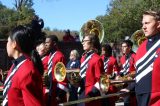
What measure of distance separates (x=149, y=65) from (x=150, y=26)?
1.46 feet

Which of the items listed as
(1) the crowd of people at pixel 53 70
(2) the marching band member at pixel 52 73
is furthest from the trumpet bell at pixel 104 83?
(2) the marching band member at pixel 52 73

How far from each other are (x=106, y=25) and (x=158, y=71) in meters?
33.3

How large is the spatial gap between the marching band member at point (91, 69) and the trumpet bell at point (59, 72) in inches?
21.4

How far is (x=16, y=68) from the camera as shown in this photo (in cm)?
466

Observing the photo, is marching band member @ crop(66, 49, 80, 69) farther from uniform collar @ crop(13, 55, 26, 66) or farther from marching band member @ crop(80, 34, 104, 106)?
uniform collar @ crop(13, 55, 26, 66)

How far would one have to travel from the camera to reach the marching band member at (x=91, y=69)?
7.66 meters

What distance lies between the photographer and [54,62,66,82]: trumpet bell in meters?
8.42

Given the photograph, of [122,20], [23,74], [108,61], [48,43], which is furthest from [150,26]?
[122,20]

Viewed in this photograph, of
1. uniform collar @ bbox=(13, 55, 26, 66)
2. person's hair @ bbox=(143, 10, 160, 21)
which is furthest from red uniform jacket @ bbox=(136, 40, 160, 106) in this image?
uniform collar @ bbox=(13, 55, 26, 66)

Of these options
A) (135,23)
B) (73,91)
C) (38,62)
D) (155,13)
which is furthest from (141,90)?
(135,23)

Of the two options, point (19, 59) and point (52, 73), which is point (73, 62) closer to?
point (52, 73)

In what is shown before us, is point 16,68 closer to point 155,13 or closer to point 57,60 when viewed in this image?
point 155,13

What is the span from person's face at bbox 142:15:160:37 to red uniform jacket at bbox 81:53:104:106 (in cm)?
210

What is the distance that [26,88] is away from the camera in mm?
4438
